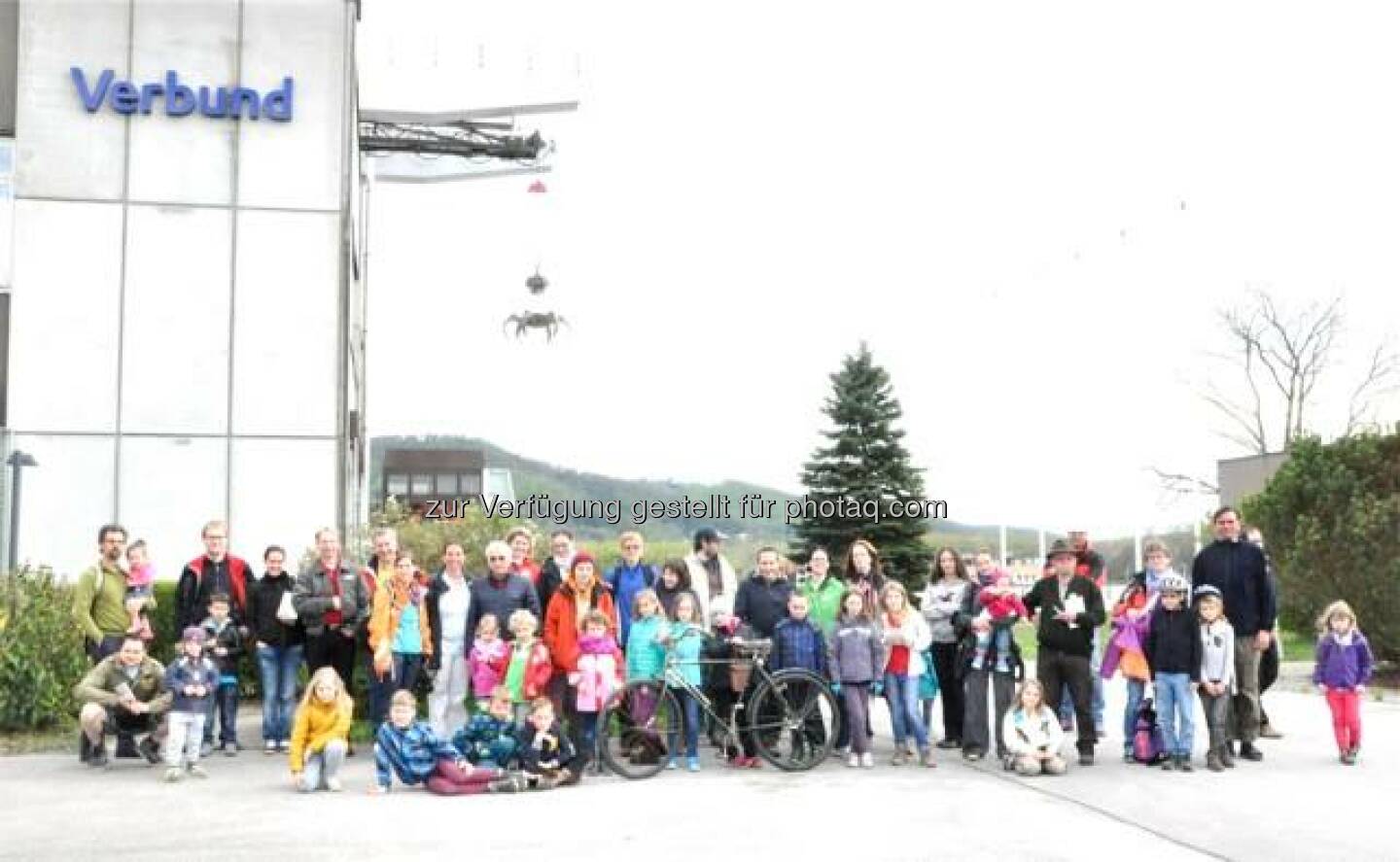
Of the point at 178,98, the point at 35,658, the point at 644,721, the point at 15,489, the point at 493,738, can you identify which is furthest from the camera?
the point at 178,98

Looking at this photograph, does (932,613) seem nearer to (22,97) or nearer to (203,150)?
(203,150)

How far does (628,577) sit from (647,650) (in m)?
1.07

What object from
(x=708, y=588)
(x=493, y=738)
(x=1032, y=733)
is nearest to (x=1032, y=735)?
(x=1032, y=733)

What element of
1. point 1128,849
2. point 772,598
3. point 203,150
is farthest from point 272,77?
point 1128,849

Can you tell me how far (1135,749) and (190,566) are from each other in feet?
26.9

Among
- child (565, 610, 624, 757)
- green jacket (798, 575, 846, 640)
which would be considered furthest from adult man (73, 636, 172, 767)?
green jacket (798, 575, 846, 640)

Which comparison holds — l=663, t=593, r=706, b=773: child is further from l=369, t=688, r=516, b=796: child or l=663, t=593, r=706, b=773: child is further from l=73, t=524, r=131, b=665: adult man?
l=73, t=524, r=131, b=665: adult man

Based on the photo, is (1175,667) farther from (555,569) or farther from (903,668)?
(555,569)

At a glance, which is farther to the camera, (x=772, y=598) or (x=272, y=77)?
(x=272, y=77)

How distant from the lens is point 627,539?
1287 cm

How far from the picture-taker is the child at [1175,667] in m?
11.6

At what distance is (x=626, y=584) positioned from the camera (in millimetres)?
12938

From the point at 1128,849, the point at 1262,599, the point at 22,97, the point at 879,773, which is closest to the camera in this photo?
the point at 1128,849

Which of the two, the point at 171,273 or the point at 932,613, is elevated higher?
the point at 171,273
